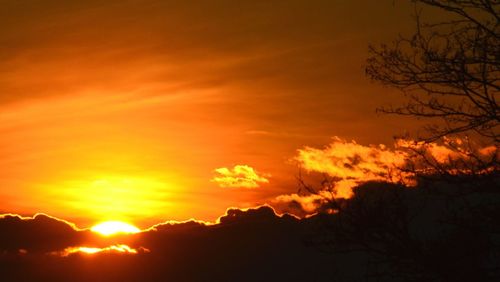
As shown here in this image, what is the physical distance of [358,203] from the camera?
8.82 meters

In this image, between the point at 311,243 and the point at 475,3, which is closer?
the point at 475,3

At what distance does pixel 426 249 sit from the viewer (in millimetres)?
8680

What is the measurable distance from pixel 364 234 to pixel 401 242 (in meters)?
0.47

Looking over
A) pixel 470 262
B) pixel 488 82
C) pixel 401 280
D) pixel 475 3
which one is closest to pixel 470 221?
pixel 470 262

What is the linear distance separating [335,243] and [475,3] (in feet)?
10.9

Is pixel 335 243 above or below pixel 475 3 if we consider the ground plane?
below

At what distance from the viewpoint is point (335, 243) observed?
891cm

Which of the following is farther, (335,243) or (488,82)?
(335,243)

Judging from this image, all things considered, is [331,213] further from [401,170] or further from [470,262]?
[470,262]

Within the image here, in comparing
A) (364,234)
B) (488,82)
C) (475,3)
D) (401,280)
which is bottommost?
(401,280)

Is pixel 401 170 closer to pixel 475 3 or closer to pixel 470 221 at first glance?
pixel 470 221

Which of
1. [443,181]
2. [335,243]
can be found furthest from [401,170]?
[335,243]

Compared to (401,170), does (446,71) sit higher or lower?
higher

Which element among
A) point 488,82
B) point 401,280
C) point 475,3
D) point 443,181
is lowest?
point 401,280
